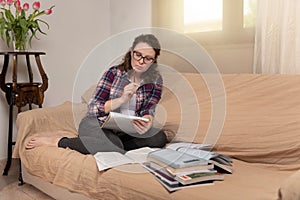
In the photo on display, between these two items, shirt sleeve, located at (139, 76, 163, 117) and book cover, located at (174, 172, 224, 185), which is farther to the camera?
shirt sleeve, located at (139, 76, 163, 117)

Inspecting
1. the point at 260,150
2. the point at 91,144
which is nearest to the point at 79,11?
the point at 91,144

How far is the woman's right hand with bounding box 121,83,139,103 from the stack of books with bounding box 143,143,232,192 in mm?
452

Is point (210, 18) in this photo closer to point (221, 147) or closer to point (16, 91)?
point (221, 147)

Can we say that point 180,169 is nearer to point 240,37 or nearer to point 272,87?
point 272,87

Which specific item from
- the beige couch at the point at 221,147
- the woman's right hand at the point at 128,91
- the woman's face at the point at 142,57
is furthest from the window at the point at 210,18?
the woman's right hand at the point at 128,91

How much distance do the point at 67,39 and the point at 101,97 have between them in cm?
132

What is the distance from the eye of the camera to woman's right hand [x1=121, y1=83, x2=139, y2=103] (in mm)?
1905

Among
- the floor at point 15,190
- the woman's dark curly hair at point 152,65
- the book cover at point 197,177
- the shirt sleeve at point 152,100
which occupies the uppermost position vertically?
the woman's dark curly hair at point 152,65

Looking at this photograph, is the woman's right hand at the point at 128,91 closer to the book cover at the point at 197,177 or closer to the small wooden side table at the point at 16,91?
the book cover at the point at 197,177

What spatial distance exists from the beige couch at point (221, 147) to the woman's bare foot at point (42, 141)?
39mm

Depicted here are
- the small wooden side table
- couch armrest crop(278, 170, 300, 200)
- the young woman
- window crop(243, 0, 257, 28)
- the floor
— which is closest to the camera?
couch armrest crop(278, 170, 300, 200)

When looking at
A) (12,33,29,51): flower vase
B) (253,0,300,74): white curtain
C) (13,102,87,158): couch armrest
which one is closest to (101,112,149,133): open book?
(13,102,87,158): couch armrest

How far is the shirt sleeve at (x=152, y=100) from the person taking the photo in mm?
2039

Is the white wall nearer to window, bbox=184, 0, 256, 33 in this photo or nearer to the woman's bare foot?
the woman's bare foot
